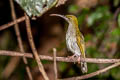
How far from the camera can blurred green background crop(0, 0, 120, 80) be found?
4754 millimetres

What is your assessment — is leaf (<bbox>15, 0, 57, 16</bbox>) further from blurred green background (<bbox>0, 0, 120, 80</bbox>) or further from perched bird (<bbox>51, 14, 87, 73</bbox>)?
blurred green background (<bbox>0, 0, 120, 80</bbox>)

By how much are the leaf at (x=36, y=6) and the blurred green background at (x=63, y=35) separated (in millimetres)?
1788

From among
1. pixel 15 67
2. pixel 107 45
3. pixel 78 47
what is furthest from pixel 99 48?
pixel 15 67

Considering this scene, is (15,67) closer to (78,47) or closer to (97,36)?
(97,36)

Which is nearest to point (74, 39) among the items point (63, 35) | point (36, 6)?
point (36, 6)

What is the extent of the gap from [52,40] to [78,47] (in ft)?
7.00

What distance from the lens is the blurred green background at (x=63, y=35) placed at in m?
4.75

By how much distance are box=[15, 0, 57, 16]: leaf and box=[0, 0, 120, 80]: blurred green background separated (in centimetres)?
179

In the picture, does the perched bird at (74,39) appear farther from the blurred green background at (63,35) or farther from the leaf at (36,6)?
the leaf at (36,6)

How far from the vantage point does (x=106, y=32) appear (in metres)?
5.20

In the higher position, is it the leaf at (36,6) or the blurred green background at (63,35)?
the leaf at (36,6)

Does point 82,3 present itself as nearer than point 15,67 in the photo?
Yes

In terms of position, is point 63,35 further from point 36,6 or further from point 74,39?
point 36,6

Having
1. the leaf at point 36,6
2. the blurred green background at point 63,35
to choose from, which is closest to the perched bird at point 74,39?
the blurred green background at point 63,35
